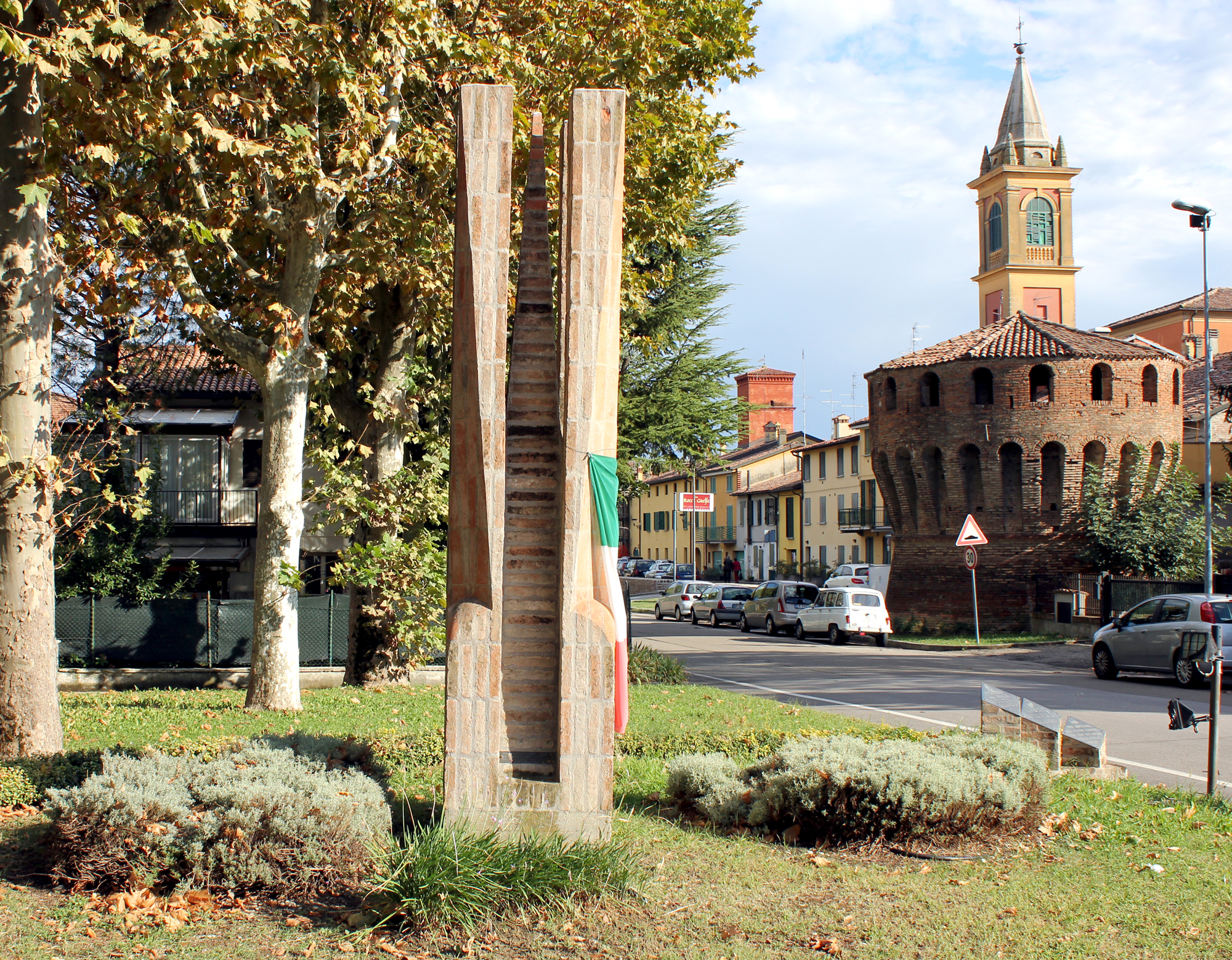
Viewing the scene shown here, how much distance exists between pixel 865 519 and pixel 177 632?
4508 cm

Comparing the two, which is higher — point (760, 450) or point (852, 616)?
point (760, 450)

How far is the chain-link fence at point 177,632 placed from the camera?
19.7 metres

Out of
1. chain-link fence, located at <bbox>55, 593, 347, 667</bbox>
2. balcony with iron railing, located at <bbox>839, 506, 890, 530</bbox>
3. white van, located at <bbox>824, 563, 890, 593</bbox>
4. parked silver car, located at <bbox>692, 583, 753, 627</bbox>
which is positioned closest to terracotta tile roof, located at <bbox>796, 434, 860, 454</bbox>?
balcony with iron railing, located at <bbox>839, 506, 890, 530</bbox>

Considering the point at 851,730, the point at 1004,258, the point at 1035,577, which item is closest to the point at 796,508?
the point at 1004,258

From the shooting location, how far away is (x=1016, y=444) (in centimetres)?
3369

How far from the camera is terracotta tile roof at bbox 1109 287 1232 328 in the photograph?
198 feet

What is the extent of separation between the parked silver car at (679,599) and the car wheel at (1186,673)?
25.8 meters

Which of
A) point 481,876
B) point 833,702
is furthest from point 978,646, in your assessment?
point 481,876

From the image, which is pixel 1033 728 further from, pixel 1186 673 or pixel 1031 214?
pixel 1031 214

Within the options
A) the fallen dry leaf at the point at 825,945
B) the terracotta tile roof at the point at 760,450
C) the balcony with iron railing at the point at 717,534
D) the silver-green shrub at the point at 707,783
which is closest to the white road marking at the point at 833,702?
the silver-green shrub at the point at 707,783

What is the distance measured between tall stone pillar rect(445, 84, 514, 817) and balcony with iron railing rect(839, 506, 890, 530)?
5323cm

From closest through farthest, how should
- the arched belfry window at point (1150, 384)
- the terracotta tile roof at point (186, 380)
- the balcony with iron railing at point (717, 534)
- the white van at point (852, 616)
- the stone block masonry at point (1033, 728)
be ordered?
the stone block masonry at point (1033, 728)
the terracotta tile roof at point (186, 380)
the white van at point (852, 616)
the arched belfry window at point (1150, 384)
the balcony with iron railing at point (717, 534)

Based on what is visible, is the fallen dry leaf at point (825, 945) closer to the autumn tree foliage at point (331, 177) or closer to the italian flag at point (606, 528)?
the italian flag at point (606, 528)

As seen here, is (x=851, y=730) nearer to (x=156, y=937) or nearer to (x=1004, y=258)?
(x=156, y=937)
